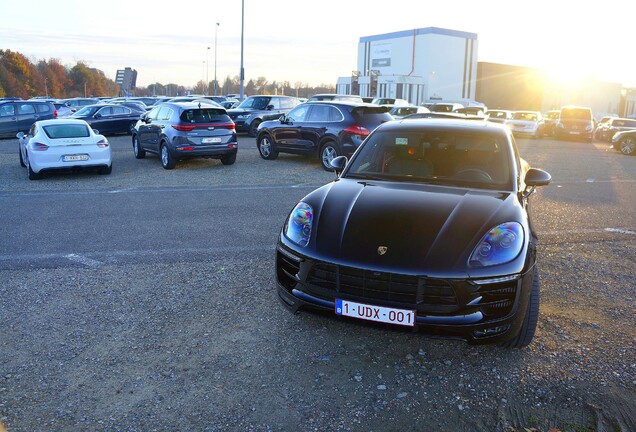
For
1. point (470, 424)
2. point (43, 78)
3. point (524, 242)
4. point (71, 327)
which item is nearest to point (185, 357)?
point (71, 327)

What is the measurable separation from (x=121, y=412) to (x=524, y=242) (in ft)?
9.06

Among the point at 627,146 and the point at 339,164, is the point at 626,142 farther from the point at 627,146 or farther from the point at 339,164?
the point at 339,164

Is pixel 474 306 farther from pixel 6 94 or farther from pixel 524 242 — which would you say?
pixel 6 94

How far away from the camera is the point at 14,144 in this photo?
857 inches

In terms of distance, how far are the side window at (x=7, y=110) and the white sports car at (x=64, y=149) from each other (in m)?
12.7

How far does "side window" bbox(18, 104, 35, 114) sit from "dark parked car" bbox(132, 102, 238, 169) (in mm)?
12678

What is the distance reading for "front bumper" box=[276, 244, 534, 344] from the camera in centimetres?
348

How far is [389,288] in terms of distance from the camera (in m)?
3.56

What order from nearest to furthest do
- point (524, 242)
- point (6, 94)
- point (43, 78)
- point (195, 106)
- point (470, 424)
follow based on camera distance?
1. point (470, 424)
2. point (524, 242)
3. point (195, 106)
4. point (6, 94)
5. point (43, 78)

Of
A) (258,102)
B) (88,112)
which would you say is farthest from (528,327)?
(88,112)

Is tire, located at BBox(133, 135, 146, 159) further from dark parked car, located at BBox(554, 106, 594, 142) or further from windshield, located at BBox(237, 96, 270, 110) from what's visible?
dark parked car, located at BBox(554, 106, 594, 142)

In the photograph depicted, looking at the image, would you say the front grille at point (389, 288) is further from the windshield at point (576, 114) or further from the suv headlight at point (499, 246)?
the windshield at point (576, 114)

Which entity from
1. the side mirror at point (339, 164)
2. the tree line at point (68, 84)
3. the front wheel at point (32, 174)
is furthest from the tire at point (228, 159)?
the tree line at point (68, 84)

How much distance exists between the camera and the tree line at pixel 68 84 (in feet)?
267
